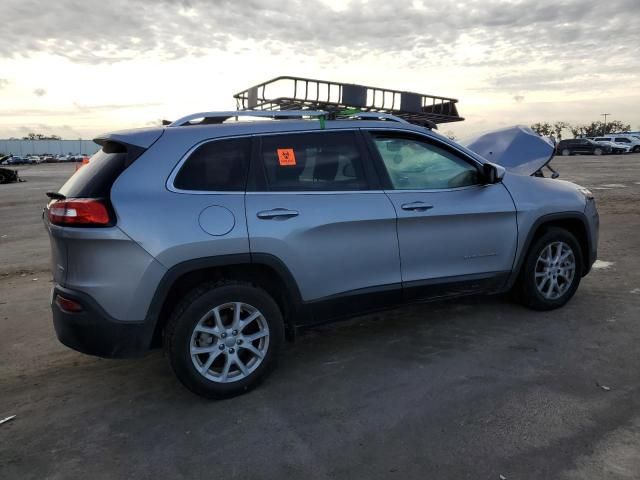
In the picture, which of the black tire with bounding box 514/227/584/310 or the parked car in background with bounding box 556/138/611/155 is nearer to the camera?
the black tire with bounding box 514/227/584/310

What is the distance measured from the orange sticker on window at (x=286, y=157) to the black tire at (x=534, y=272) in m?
2.36

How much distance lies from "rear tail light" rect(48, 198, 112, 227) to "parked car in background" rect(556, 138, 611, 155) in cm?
4655

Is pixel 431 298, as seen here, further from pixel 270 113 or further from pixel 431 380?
pixel 270 113

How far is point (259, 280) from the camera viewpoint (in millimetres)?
3633

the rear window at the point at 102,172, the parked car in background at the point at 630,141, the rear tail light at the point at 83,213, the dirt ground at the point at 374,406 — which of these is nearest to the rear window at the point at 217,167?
the rear window at the point at 102,172

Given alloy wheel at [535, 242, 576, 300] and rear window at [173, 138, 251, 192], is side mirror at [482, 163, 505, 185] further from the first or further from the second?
rear window at [173, 138, 251, 192]

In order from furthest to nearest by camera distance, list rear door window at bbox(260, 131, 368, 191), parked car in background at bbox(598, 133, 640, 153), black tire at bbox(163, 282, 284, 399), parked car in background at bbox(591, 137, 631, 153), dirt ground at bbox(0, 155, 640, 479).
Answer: parked car in background at bbox(598, 133, 640, 153)
parked car in background at bbox(591, 137, 631, 153)
rear door window at bbox(260, 131, 368, 191)
black tire at bbox(163, 282, 284, 399)
dirt ground at bbox(0, 155, 640, 479)

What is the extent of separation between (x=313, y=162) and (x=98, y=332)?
5.86 ft

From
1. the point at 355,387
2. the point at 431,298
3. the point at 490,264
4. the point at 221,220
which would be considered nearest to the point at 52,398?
the point at 221,220

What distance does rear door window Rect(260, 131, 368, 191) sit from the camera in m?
3.63

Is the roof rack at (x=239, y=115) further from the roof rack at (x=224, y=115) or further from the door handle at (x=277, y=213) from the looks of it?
the door handle at (x=277, y=213)

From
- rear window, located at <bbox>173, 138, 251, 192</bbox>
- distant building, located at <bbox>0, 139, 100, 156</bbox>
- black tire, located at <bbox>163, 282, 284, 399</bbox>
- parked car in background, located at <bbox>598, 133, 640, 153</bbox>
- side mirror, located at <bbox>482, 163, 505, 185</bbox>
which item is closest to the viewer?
black tire, located at <bbox>163, 282, 284, 399</bbox>

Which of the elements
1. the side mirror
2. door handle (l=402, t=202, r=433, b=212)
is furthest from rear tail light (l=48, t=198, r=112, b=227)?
the side mirror

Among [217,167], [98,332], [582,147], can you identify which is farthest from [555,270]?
[582,147]
